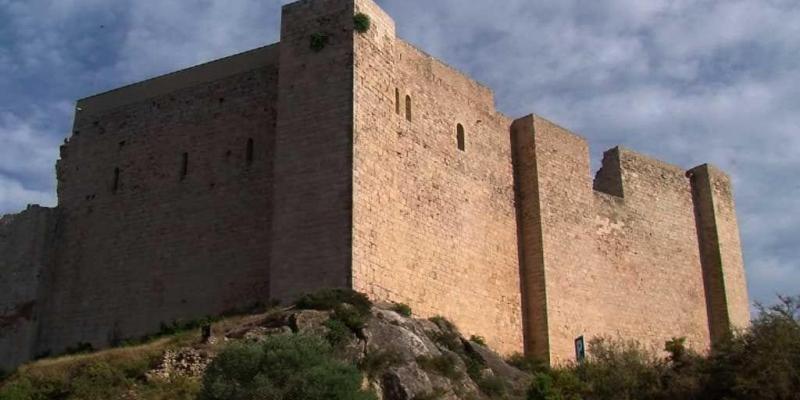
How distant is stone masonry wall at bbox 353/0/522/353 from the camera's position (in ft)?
61.7

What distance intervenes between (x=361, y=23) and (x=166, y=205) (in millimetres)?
5917

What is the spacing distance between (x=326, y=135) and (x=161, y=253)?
16.3ft

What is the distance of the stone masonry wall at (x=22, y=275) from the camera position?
2189cm

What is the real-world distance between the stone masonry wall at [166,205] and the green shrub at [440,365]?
4.16 meters

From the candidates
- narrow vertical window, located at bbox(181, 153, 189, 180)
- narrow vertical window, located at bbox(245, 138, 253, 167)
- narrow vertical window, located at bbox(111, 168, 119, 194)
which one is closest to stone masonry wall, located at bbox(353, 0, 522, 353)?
narrow vertical window, located at bbox(245, 138, 253, 167)

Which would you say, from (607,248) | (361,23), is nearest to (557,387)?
(361,23)

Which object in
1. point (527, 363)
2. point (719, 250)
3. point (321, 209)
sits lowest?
point (527, 363)

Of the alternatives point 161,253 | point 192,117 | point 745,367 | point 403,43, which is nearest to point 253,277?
point 161,253

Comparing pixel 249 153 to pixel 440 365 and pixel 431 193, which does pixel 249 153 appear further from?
pixel 440 365

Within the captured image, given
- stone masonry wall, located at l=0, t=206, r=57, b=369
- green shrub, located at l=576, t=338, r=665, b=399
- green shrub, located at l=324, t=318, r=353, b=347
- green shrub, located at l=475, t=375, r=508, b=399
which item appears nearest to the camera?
green shrub, located at l=324, t=318, r=353, b=347

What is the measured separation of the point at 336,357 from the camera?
49.1 ft

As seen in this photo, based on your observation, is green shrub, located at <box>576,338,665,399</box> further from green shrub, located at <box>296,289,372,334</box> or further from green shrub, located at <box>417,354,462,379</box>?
green shrub, located at <box>296,289,372,334</box>

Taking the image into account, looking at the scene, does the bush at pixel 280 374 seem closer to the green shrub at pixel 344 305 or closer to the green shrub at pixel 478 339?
the green shrub at pixel 344 305

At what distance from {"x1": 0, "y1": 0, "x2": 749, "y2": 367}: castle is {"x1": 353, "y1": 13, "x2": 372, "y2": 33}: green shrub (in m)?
0.07
